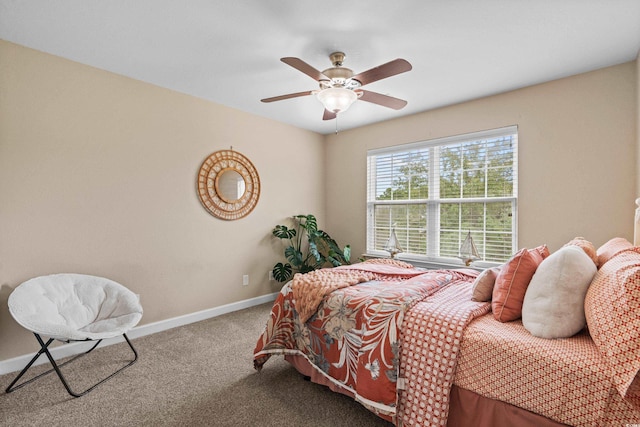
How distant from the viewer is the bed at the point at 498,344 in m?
1.15

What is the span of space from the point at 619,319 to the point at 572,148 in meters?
2.43

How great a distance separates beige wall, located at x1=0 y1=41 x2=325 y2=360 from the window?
5.33ft

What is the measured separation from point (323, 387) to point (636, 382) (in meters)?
1.64

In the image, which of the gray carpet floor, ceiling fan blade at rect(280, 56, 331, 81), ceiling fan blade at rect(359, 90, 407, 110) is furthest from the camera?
ceiling fan blade at rect(359, 90, 407, 110)

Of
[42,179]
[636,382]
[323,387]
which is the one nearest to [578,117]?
[636,382]

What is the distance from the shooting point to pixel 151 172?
125 inches

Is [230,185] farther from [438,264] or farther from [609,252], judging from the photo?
[609,252]

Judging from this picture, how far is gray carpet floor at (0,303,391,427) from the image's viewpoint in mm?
1807

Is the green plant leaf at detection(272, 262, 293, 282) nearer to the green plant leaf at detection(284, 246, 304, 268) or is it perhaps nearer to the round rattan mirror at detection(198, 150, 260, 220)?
the green plant leaf at detection(284, 246, 304, 268)

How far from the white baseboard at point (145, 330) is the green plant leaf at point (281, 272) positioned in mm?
309

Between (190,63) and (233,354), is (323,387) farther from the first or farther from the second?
(190,63)

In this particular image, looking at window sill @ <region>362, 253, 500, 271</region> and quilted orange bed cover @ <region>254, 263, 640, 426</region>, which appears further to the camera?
window sill @ <region>362, 253, 500, 271</region>

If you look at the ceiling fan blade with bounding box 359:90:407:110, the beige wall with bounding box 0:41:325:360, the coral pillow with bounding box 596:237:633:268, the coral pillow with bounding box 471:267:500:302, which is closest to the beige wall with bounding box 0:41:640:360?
the beige wall with bounding box 0:41:325:360

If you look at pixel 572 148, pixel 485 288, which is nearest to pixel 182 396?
pixel 485 288
